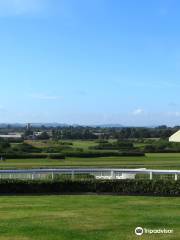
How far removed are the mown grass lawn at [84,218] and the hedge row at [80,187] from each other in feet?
7.48

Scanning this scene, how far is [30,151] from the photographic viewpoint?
54.7 metres

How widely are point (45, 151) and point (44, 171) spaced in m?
35.3

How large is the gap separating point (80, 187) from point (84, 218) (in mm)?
6654

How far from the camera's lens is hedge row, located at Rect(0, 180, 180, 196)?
57.7ft

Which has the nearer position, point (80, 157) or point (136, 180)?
point (136, 180)

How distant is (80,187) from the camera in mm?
17875

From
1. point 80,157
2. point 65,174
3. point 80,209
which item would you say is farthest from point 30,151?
point 80,209

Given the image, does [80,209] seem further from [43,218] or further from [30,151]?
[30,151]

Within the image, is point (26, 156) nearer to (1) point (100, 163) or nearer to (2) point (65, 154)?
(2) point (65, 154)
